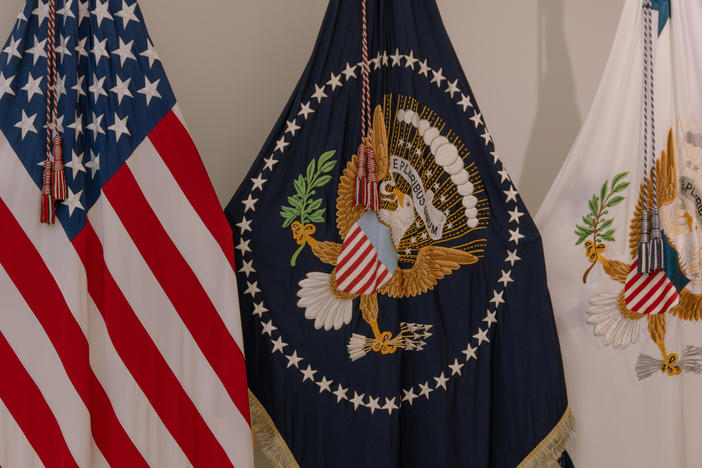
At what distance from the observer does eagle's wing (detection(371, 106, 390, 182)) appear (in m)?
1.35

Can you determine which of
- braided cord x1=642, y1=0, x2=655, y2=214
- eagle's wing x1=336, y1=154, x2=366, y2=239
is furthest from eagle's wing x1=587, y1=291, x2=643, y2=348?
eagle's wing x1=336, y1=154, x2=366, y2=239

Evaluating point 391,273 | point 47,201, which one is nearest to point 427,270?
point 391,273

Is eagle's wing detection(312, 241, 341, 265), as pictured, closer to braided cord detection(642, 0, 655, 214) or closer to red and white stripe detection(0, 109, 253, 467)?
red and white stripe detection(0, 109, 253, 467)

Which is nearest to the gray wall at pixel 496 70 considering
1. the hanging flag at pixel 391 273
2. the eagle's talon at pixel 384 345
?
the hanging flag at pixel 391 273

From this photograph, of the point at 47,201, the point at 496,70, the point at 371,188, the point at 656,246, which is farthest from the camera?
the point at 496,70

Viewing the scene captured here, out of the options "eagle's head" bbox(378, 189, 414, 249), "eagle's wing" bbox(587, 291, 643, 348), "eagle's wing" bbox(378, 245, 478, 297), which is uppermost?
"eagle's head" bbox(378, 189, 414, 249)

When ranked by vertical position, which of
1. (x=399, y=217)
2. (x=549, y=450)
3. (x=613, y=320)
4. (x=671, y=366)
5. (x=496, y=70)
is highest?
(x=496, y=70)

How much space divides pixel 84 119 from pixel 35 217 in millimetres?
202

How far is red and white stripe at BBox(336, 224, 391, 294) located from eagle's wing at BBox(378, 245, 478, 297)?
0.05 metres

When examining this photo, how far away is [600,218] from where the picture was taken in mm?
1512

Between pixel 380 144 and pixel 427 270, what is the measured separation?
282 millimetres

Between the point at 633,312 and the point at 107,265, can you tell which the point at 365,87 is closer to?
the point at 107,265

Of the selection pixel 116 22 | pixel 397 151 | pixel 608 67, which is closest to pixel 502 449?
pixel 397 151

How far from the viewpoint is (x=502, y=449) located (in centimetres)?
139
